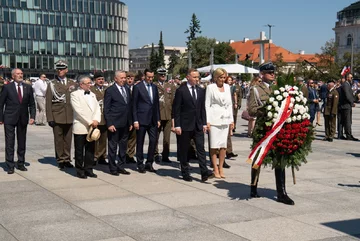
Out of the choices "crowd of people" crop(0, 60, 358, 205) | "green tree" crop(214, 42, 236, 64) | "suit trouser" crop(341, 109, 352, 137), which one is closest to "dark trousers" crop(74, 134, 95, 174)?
"crowd of people" crop(0, 60, 358, 205)

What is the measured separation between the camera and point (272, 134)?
6.96m

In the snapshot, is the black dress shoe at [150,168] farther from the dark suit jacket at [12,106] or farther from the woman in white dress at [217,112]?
the dark suit jacket at [12,106]

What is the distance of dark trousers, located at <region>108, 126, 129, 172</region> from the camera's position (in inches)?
371

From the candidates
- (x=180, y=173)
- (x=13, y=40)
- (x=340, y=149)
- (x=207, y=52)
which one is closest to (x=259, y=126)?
(x=180, y=173)

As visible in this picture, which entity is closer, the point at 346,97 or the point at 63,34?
the point at 346,97

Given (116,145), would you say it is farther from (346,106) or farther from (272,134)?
(346,106)

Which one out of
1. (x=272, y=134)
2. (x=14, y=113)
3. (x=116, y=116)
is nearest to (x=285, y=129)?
(x=272, y=134)

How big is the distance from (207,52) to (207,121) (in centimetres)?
9620

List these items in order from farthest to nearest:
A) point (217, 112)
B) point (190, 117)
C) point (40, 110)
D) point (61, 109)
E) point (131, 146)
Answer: point (40, 110), point (131, 146), point (61, 109), point (217, 112), point (190, 117)

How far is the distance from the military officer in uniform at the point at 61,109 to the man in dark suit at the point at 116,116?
0.92m

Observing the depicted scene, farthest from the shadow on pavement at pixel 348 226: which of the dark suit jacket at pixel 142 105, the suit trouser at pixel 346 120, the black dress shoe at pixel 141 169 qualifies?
the suit trouser at pixel 346 120

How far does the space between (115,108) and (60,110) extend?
4.04ft

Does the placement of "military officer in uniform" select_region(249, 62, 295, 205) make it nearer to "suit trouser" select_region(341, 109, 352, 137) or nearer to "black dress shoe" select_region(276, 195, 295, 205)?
"black dress shoe" select_region(276, 195, 295, 205)

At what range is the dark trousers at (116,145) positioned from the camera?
9.41m
